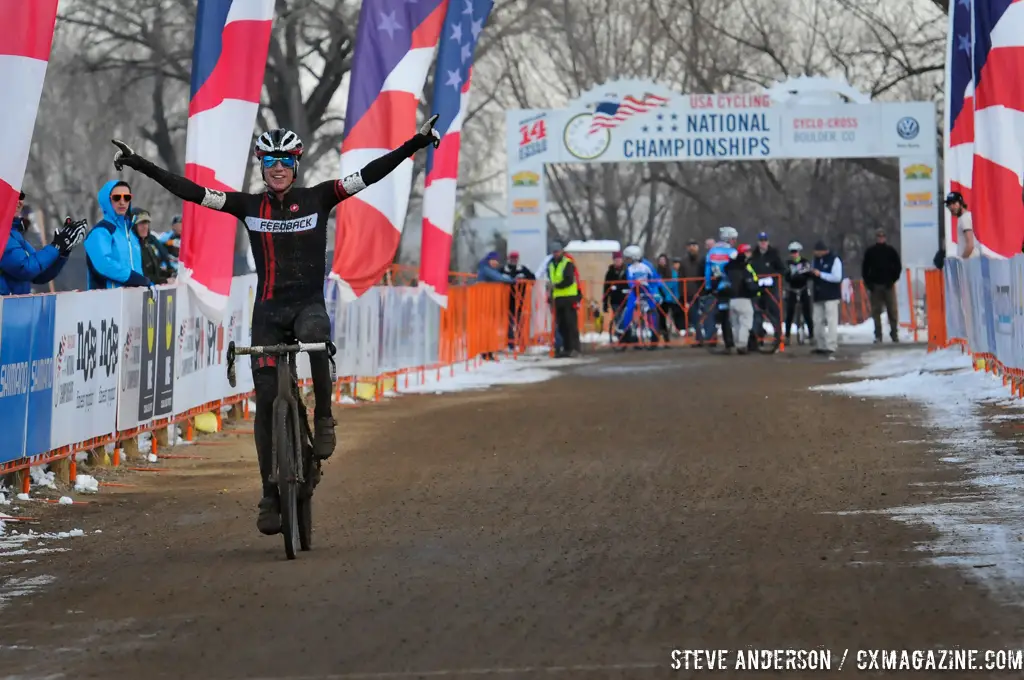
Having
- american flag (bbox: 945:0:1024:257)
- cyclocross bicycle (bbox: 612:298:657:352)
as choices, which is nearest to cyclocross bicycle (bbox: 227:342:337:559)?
american flag (bbox: 945:0:1024:257)

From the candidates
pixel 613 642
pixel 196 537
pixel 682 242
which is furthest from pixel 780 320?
pixel 682 242

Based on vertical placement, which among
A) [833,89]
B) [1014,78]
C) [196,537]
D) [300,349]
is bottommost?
[196,537]

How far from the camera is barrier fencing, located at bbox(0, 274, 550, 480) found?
10.9 meters

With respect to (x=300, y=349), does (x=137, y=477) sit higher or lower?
lower

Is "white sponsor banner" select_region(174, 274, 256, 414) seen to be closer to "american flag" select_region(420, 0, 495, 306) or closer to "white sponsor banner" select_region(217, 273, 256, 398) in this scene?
"white sponsor banner" select_region(217, 273, 256, 398)

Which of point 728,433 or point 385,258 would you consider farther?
point 385,258

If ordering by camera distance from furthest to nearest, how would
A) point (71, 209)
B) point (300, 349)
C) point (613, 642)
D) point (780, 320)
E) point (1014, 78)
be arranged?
point (71, 209), point (780, 320), point (1014, 78), point (300, 349), point (613, 642)

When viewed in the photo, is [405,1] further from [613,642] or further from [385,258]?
[613,642]

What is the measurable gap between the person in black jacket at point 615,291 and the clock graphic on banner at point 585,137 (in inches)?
89.7

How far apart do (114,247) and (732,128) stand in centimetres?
2201

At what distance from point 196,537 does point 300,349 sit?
147 cm

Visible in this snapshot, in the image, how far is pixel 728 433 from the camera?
14469 mm

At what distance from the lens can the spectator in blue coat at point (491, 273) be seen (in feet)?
94.9

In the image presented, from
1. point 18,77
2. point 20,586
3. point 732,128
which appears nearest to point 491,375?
point 732,128
